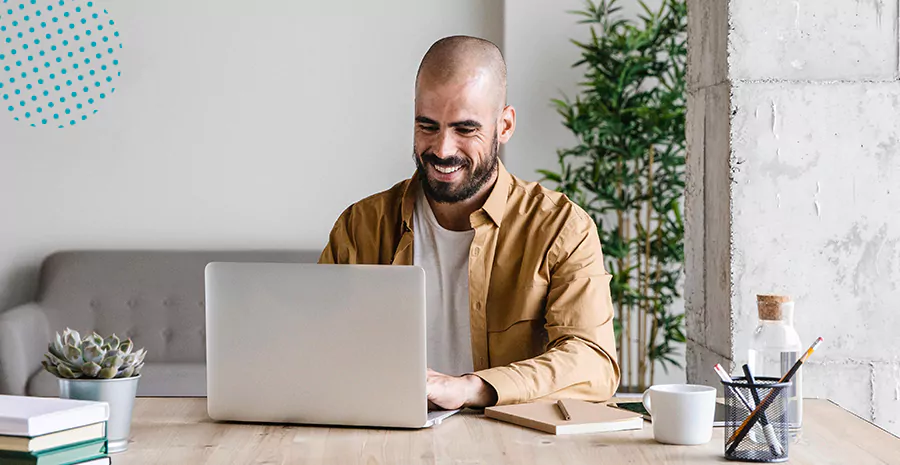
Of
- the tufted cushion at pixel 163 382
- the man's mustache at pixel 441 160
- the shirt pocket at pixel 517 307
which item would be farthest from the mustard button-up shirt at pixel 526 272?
the tufted cushion at pixel 163 382

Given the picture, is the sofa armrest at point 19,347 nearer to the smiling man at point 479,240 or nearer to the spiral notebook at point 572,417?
the smiling man at point 479,240

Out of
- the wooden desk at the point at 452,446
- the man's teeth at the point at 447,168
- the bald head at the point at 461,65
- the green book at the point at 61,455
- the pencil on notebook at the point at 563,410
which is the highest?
the bald head at the point at 461,65

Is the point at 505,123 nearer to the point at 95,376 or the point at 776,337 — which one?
the point at 776,337

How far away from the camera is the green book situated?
1.18 meters

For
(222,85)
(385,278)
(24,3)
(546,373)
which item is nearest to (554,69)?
(222,85)

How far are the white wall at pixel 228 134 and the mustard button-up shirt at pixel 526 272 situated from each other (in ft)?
6.89

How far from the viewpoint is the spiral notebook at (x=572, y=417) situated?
146cm

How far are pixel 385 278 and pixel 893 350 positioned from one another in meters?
1.53

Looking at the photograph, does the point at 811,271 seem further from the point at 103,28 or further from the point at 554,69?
the point at 103,28

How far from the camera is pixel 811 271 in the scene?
2.35 metres

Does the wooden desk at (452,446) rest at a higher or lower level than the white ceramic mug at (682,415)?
lower

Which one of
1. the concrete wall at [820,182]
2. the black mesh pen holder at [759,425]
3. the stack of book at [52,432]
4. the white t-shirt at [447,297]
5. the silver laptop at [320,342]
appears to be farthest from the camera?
the concrete wall at [820,182]

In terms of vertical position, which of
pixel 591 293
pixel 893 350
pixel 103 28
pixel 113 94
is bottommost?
pixel 893 350

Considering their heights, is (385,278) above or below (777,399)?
above
